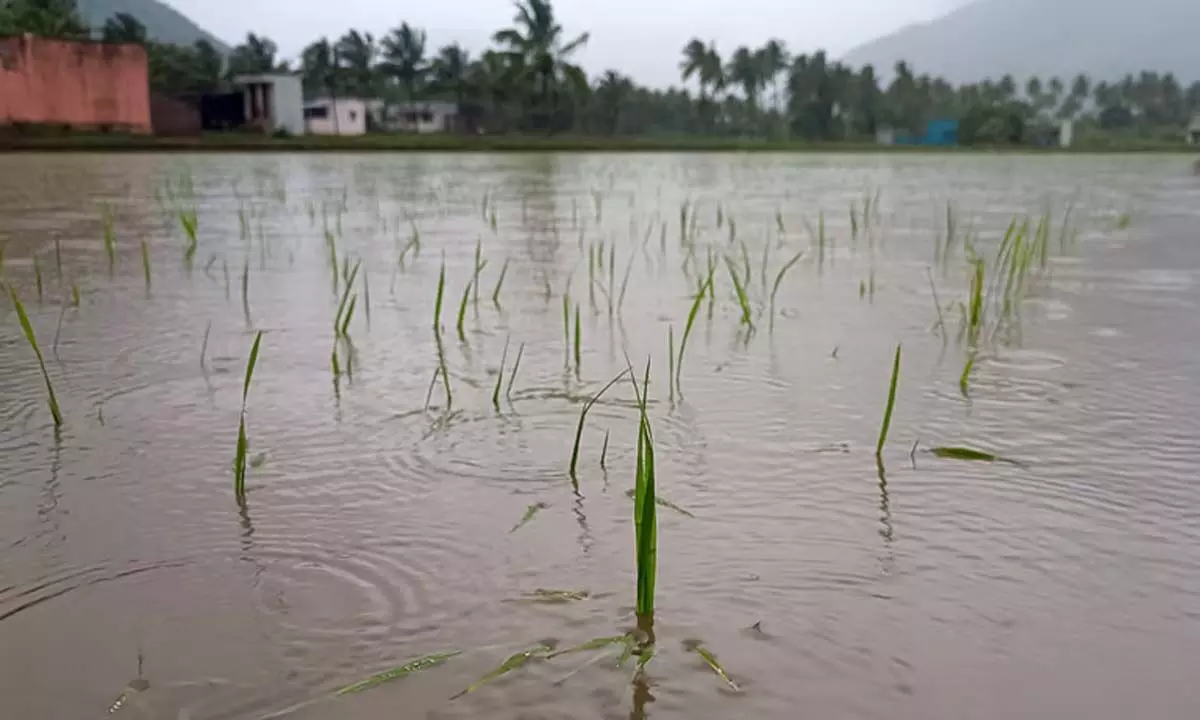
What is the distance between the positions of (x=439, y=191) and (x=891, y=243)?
14.5 feet

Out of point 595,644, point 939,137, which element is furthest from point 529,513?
point 939,137

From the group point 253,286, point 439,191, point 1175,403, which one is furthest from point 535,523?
point 439,191

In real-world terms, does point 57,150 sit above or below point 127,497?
above

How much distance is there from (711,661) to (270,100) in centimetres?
3363

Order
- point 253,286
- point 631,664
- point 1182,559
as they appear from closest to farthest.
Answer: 1. point 631,664
2. point 1182,559
3. point 253,286

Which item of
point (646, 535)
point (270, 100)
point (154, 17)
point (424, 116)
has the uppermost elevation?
point (154, 17)

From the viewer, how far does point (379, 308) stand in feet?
8.71

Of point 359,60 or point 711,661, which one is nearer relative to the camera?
point 711,661

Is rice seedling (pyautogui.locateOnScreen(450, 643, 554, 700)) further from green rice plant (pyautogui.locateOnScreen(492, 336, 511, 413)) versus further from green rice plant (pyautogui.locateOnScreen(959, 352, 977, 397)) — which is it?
green rice plant (pyautogui.locateOnScreen(959, 352, 977, 397))

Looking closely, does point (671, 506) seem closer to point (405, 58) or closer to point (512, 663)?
point (512, 663)

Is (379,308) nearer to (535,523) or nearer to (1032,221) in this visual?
(535,523)

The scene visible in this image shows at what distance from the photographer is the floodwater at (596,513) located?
83 cm

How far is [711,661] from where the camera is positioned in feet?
2.76

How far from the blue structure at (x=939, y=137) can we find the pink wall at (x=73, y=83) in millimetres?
30193
